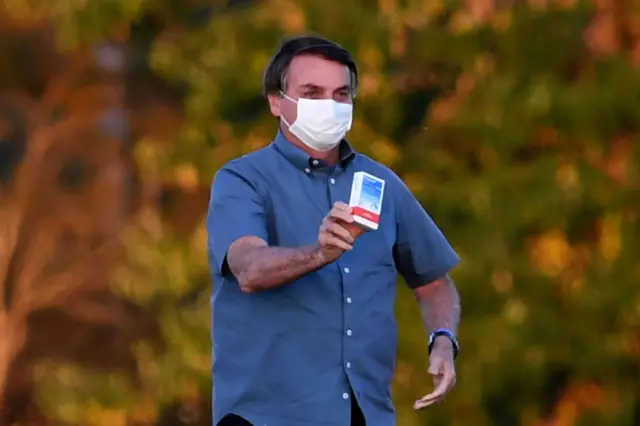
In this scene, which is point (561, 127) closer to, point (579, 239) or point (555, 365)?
point (579, 239)

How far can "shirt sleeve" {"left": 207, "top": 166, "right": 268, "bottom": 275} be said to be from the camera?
9.66ft

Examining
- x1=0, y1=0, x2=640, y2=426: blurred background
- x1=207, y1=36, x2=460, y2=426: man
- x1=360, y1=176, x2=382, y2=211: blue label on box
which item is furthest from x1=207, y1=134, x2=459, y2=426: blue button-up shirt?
x1=0, y1=0, x2=640, y2=426: blurred background

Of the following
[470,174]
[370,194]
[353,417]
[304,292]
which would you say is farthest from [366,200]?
[470,174]

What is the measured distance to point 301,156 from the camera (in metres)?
3.12

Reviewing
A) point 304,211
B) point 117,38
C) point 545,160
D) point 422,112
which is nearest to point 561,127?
point 545,160

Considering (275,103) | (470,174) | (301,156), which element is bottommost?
(470,174)

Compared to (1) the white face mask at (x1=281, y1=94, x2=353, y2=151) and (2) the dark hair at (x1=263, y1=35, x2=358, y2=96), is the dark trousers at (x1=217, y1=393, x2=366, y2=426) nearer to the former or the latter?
(1) the white face mask at (x1=281, y1=94, x2=353, y2=151)

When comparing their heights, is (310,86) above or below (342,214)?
above

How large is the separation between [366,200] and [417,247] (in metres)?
0.64

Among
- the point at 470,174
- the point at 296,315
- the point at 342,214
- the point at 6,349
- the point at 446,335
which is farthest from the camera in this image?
the point at 6,349

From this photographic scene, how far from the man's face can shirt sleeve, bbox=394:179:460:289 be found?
28cm

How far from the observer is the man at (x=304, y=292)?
2973mm

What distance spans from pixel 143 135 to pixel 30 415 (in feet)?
9.11

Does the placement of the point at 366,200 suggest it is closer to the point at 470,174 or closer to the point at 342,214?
the point at 342,214
